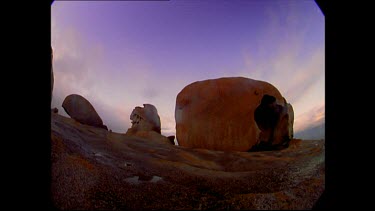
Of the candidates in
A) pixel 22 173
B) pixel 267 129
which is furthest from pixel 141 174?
pixel 267 129

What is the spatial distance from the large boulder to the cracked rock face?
5.49 meters

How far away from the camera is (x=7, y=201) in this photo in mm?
1420

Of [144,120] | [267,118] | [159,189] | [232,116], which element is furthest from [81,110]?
[159,189]

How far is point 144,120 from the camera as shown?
16.2m

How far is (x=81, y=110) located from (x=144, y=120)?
4824mm

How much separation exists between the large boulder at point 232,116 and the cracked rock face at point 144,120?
549 centimetres

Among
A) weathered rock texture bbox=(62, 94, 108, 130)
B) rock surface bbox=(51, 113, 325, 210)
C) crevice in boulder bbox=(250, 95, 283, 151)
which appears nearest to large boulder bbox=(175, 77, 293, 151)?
crevice in boulder bbox=(250, 95, 283, 151)

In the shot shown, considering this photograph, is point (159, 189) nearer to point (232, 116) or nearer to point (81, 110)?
point (232, 116)

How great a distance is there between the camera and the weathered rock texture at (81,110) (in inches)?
503

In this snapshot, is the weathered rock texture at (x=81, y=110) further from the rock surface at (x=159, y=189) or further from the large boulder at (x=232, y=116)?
the rock surface at (x=159, y=189)

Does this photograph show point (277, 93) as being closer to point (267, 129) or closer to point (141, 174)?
point (267, 129)

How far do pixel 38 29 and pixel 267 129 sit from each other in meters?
10.9

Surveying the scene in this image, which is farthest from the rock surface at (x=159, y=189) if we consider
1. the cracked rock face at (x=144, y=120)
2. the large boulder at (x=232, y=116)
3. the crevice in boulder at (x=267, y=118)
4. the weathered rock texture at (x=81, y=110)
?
the cracked rock face at (x=144, y=120)
